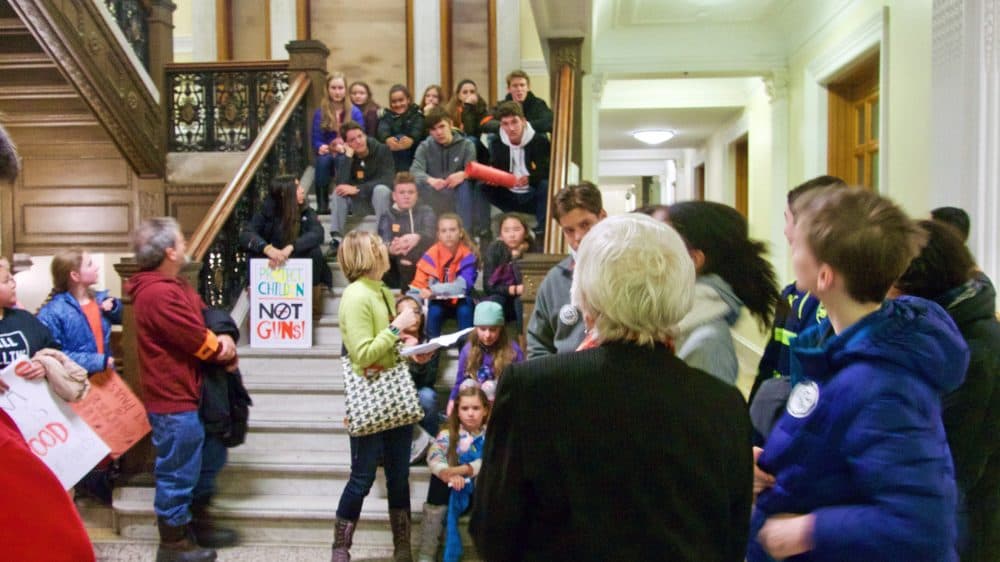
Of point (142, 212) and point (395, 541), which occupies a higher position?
point (142, 212)

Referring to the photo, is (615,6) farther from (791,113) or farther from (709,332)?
(709,332)

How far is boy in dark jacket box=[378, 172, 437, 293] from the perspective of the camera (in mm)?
5258

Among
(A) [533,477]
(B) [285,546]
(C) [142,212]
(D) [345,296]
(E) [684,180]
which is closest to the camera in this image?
(A) [533,477]

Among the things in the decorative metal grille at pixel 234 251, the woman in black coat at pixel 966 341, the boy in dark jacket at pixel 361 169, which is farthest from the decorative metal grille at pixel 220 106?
the woman in black coat at pixel 966 341

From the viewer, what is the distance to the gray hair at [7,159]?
1.07 metres

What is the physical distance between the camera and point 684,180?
16.9 m

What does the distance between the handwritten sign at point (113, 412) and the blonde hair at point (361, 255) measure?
1297 millimetres

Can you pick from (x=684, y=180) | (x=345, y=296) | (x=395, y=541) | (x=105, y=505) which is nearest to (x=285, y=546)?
(x=395, y=541)

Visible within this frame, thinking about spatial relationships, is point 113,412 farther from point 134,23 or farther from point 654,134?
point 654,134

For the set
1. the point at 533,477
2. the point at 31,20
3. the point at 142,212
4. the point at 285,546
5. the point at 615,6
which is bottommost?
the point at 285,546

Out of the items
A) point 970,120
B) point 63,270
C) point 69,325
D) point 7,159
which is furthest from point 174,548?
point 970,120

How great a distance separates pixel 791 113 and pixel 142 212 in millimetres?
6140

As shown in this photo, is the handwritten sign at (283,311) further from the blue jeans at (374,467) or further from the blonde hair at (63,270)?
the blue jeans at (374,467)

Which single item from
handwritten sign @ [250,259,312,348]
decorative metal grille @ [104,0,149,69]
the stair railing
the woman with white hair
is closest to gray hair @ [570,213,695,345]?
the woman with white hair
